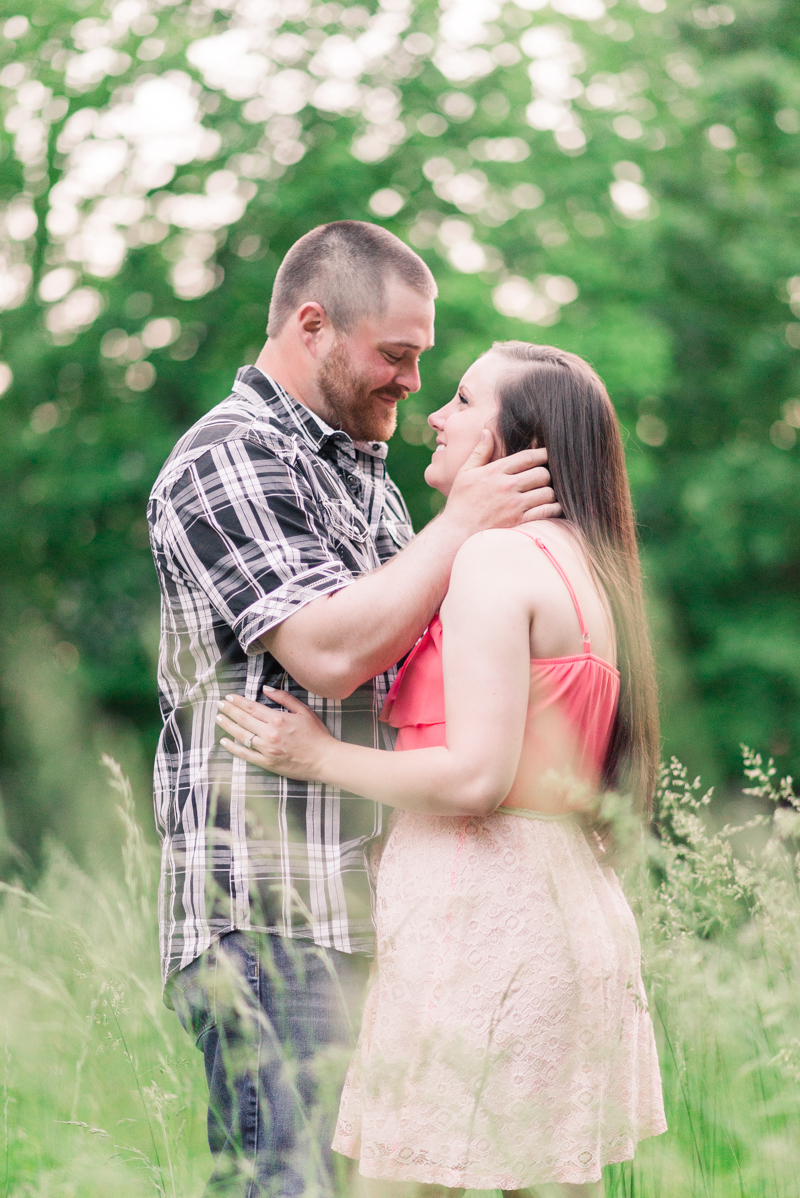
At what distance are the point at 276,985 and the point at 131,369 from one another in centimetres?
926

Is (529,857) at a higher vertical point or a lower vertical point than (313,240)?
lower

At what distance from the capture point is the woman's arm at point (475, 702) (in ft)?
6.11

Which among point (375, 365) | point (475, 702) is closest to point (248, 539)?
point (475, 702)

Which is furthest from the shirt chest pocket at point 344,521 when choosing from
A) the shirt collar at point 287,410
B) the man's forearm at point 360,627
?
the man's forearm at point 360,627

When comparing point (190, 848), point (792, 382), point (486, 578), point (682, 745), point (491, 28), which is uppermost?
point (491, 28)

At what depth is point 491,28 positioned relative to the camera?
434 inches

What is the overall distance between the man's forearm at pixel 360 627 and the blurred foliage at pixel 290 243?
296 inches

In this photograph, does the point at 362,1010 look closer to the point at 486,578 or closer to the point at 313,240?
the point at 486,578

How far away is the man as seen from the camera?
1.95m

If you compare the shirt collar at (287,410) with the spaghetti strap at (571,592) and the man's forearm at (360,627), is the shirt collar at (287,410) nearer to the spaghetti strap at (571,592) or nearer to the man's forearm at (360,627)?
the man's forearm at (360,627)

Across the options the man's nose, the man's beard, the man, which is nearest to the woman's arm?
the man

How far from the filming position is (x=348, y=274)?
8.41 feet

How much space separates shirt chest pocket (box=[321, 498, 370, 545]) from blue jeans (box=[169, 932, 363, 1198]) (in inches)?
31.7

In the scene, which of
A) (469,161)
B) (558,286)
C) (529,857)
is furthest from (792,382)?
(529,857)
